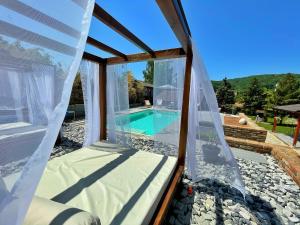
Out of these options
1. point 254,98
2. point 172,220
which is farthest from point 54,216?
point 254,98

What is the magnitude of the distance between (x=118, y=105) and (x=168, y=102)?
48.4 inches

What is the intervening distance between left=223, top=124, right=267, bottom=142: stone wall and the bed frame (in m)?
3.70

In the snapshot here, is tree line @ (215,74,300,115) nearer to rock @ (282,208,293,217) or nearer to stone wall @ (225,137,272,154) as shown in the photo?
stone wall @ (225,137,272,154)

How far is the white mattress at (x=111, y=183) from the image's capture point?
1649 mm

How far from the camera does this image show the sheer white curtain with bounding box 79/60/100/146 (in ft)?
11.4

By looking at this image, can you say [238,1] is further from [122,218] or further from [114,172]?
[122,218]

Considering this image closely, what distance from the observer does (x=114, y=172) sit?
2400 mm

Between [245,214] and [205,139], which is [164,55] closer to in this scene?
[205,139]

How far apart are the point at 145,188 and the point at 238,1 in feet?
18.9

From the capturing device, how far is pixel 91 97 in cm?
371

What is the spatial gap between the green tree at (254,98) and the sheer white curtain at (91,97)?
1665 cm

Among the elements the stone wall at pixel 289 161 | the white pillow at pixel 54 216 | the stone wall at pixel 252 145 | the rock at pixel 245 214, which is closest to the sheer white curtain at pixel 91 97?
the white pillow at pixel 54 216

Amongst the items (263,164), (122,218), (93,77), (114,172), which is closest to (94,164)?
(114,172)

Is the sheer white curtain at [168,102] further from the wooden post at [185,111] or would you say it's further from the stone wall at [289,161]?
the stone wall at [289,161]
